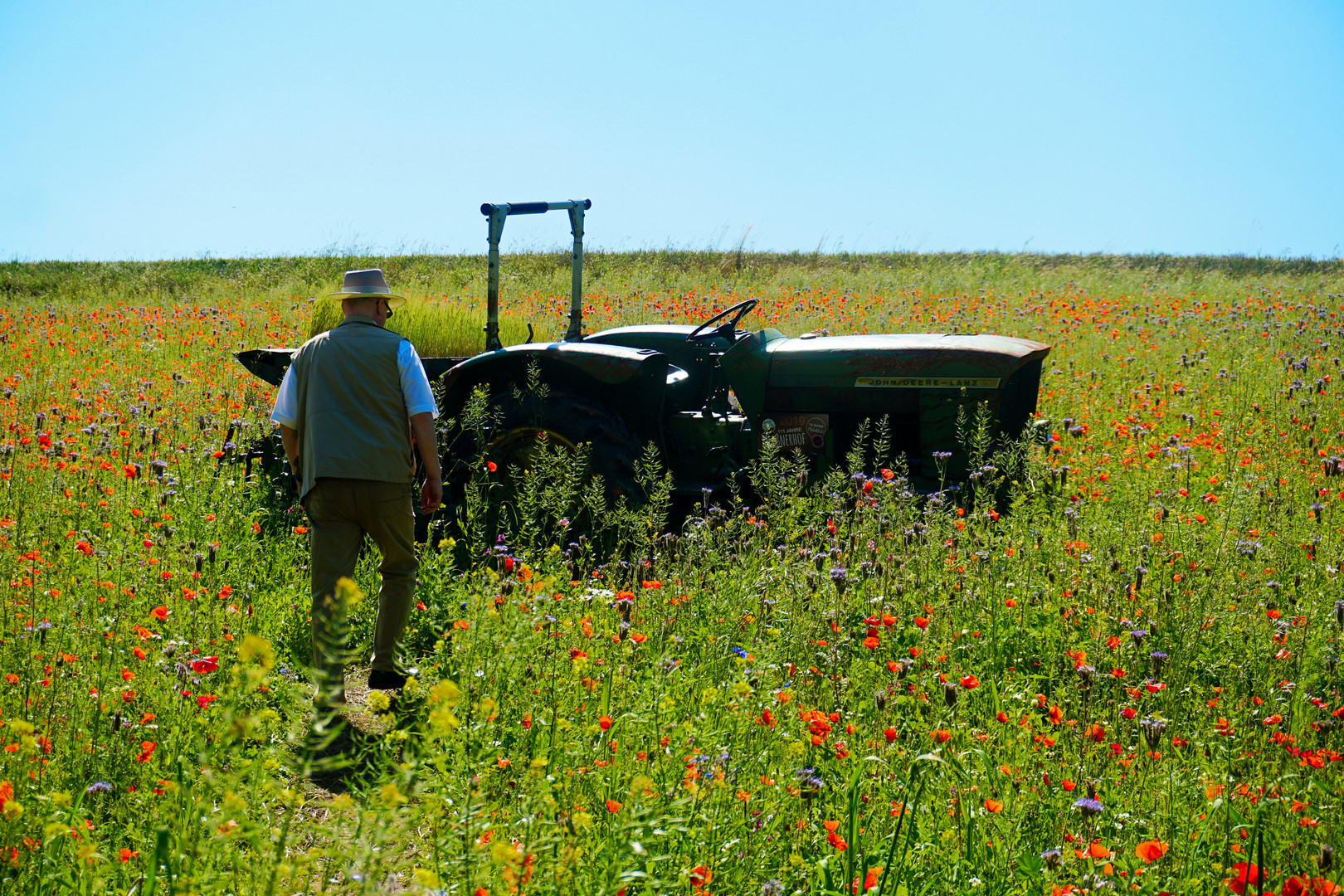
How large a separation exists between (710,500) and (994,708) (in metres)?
2.53

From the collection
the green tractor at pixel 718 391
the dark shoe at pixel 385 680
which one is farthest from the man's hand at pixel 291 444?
the green tractor at pixel 718 391

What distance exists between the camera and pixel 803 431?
19.9 feet

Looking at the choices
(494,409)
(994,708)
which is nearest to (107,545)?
(494,409)

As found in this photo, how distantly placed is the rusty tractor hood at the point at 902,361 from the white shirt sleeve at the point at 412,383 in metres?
2.91

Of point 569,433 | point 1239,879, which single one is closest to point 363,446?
point 569,433

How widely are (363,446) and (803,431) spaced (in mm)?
3188

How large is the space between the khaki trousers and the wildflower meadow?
0.20 meters

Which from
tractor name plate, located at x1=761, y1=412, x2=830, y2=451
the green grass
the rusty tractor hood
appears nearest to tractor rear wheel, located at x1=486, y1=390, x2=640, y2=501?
tractor name plate, located at x1=761, y1=412, x2=830, y2=451

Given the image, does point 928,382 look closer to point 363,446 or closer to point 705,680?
point 705,680

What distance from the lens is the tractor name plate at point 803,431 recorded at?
6027 millimetres

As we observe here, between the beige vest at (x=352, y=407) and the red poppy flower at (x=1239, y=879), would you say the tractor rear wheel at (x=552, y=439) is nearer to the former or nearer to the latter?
the beige vest at (x=352, y=407)

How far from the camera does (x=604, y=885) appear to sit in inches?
74.6

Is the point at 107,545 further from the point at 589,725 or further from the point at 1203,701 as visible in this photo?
the point at 1203,701

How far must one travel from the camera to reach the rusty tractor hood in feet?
18.9
